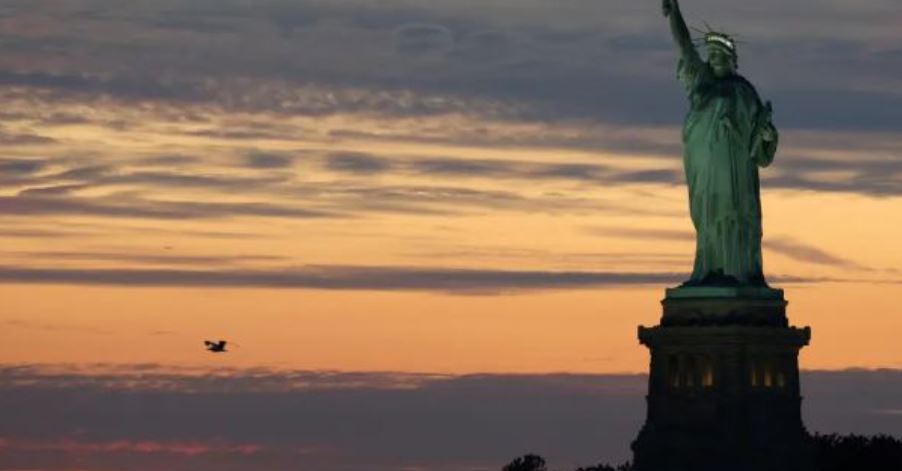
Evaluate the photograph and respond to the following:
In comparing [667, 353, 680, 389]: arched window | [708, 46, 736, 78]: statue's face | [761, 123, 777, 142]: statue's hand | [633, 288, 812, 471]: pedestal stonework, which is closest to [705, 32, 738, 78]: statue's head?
[708, 46, 736, 78]: statue's face

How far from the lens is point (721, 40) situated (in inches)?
3713

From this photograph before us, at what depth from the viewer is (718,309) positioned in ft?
305

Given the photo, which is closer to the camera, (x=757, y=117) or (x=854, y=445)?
(x=757, y=117)

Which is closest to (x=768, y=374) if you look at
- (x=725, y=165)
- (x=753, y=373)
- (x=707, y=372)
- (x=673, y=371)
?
(x=753, y=373)

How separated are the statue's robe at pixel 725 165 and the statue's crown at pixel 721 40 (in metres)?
0.59

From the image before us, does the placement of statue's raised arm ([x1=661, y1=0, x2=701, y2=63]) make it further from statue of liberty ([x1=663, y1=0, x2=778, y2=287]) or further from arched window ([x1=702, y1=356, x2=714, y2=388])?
arched window ([x1=702, y1=356, x2=714, y2=388])

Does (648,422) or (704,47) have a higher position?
(704,47)

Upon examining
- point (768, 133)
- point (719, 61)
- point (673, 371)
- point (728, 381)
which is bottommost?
point (728, 381)

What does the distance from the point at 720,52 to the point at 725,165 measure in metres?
2.72

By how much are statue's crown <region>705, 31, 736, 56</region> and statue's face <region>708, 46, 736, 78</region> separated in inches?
4.6

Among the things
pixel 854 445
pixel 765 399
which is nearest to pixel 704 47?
pixel 765 399

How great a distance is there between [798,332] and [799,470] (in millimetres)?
3261

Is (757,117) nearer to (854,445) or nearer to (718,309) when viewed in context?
(718,309)

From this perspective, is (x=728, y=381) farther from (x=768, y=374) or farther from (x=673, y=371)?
(x=673, y=371)
